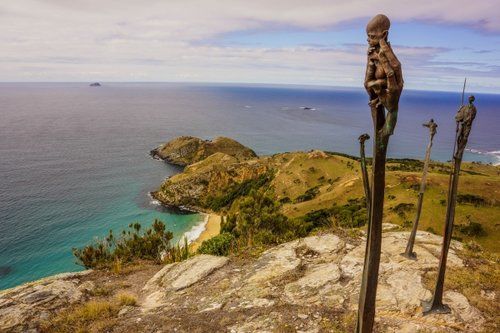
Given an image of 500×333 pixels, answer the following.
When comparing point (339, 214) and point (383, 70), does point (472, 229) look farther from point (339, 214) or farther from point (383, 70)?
point (383, 70)

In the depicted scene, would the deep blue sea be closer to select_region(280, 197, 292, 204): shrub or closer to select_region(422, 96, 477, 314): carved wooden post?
select_region(280, 197, 292, 204): shrub

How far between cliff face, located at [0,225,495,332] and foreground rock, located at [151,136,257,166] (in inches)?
3683

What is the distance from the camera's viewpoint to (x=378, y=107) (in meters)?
Result: 5.86

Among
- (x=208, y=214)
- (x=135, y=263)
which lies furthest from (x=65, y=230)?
(x=135, y=263)

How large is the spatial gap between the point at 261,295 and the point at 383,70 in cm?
1048

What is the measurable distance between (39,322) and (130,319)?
131 inches

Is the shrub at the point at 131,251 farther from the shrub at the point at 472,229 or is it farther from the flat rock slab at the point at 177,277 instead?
the shrub at the point at 472,229

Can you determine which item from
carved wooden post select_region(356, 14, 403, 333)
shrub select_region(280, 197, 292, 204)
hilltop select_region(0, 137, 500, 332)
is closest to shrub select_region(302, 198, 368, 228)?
shrub select_region(280, 197, 292, 204)

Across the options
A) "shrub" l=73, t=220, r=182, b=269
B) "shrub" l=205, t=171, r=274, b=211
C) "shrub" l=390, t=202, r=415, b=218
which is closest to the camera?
"shrub" l=73, t=220, r=182, b=269

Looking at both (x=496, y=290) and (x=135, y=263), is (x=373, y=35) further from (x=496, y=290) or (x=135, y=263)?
(x=135, y=263)

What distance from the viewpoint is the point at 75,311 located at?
523 inches

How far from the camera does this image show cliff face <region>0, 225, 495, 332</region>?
11.2m

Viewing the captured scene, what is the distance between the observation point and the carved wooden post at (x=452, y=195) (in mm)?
9562

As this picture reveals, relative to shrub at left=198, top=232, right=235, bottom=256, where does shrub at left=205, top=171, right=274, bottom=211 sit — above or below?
below
